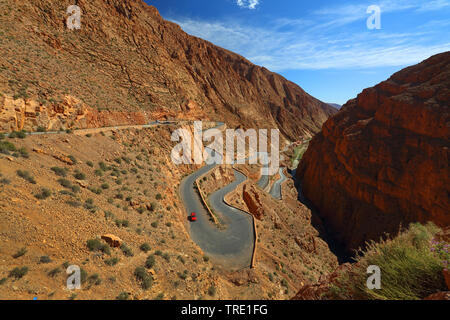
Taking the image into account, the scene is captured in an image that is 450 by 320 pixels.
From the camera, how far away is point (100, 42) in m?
27.2

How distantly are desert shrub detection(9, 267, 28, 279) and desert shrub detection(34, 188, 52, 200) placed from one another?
2.83 metres

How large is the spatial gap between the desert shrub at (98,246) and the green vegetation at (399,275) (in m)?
6.61

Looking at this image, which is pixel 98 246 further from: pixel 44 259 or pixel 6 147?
pixel 6 147

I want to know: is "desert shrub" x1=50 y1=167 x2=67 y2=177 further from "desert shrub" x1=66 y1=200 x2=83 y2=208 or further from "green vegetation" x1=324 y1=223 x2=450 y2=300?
"green vegetation" x1=324 y1=223 x2=450 y2=300

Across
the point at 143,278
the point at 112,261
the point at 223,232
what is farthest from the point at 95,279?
the point at 223,232

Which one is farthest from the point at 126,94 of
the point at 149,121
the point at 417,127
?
the point at 417,127

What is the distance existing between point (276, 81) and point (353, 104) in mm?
74210

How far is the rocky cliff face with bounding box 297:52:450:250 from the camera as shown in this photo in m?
22.0

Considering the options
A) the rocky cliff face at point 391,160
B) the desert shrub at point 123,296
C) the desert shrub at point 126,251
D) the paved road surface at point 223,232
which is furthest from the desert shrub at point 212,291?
the rocky cliff face at point 391,160

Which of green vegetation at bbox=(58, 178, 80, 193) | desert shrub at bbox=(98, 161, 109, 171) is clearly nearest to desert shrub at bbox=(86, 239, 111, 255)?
green vegetation at bbox=(58, 178, 80, 193)

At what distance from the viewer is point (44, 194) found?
6.83 meters

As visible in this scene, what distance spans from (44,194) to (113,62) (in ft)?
89.7

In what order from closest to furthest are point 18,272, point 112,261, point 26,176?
point 18,272
point 112,261
point 26,176

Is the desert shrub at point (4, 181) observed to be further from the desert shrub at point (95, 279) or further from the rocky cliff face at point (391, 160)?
the rocky cliff face at point (391, 160)
